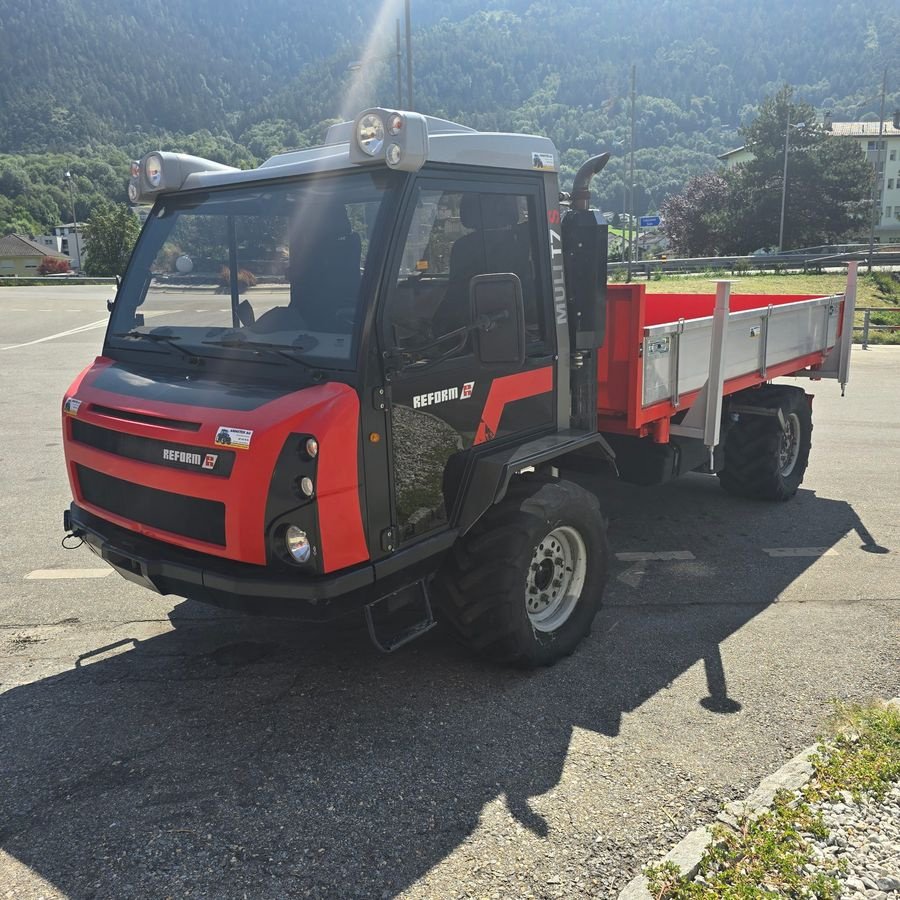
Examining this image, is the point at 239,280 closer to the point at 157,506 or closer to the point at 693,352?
the point at 157,506

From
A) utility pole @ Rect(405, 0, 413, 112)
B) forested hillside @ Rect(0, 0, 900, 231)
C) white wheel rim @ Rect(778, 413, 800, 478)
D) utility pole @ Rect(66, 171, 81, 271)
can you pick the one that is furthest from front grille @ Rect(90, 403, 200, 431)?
forested hillside @ Rect(0, 0, 900, 231)

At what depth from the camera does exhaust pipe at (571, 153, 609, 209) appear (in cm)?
Result: 443

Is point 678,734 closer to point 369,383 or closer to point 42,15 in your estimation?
point 369,383

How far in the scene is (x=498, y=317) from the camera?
11.6ft

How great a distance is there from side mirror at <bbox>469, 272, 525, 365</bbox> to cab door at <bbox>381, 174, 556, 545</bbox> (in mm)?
127

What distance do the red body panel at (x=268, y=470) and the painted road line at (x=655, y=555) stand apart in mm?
3075

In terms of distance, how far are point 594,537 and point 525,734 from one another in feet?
3.89

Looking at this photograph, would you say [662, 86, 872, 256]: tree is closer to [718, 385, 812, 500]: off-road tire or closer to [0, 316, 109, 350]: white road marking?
[0, 316, 109, 350]: white road marking

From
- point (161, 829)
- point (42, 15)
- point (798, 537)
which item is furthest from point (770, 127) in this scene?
point (42, 15)

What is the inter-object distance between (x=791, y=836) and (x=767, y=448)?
4.52 meters

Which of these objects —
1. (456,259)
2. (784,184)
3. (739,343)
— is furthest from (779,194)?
(456,259)

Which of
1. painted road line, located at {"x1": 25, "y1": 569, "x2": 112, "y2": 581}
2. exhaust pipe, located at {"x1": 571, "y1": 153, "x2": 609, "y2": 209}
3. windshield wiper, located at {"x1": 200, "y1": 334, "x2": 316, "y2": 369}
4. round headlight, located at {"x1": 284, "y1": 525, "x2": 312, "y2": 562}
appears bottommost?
painted road line, located at {"x1": 25, "y1": 569, "x2": 112, "y2": 581}

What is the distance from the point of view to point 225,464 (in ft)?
10.8

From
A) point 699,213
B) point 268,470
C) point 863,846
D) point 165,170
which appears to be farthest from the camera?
point 699,213
